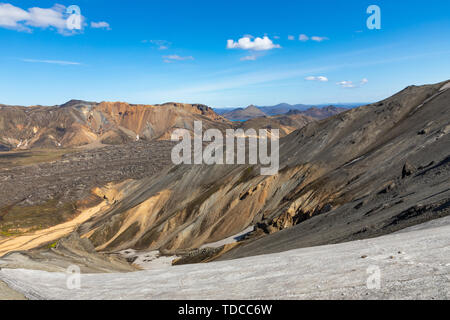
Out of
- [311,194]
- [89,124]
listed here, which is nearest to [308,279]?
[311,194]

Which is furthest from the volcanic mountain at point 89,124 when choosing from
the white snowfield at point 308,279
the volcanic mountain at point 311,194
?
the white snowfield at point 308,279

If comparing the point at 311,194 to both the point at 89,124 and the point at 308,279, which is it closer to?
the point at 308,279

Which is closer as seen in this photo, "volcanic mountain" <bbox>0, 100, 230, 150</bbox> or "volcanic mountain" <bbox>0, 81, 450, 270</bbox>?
"volcanic mountain" <bbox>0, 81, 450, 270</bbox>

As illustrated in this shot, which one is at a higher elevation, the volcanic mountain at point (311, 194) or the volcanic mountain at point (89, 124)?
the volcanic mountain at point (89, 124)

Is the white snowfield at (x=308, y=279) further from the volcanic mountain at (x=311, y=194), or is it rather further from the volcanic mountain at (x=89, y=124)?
the volcanic mountain at (x=89, y=124)

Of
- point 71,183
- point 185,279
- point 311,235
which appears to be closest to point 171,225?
point 311,235

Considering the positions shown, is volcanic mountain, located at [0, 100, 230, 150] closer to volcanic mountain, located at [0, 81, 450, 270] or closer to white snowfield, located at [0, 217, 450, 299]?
volcanic mountain, located at [0, 81, 450, 270]

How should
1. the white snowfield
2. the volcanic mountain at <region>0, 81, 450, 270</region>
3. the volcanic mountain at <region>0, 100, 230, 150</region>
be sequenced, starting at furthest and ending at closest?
the volcanic mountain at <region>0, 100, 230, 150</region> → the volcanic mountain at <region>0, 81, 450, 270</region> → the white snowfield

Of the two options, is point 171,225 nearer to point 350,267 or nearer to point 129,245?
point 129,245

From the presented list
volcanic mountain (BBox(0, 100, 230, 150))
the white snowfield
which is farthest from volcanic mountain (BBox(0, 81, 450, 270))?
volcanic mountain (BBox(0, 100, 230, 150))
